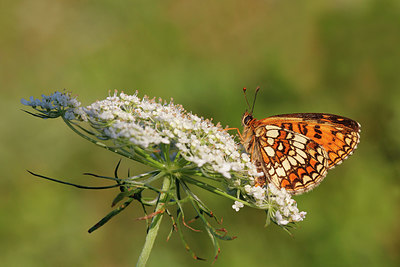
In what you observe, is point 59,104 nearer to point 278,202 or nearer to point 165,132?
point 165,132

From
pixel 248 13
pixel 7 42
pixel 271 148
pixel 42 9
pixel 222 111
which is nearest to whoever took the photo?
pixel 271 148

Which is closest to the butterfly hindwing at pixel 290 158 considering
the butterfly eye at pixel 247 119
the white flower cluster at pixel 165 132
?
the butterfly eye at pixel 247 119

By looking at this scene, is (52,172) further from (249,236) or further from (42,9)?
(42,9)

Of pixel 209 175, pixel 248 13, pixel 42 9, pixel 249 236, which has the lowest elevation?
pixel 209 175

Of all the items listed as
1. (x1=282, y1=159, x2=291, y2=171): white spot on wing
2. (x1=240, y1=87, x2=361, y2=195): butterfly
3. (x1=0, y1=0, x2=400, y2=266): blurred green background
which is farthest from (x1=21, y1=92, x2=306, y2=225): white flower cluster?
(x1=0, y1=0, x2=400, y2=266): blurred green background

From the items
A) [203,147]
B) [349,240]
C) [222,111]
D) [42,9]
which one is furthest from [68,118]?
[42,9]

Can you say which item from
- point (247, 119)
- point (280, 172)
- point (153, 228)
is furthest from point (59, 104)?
point (280, 172)
